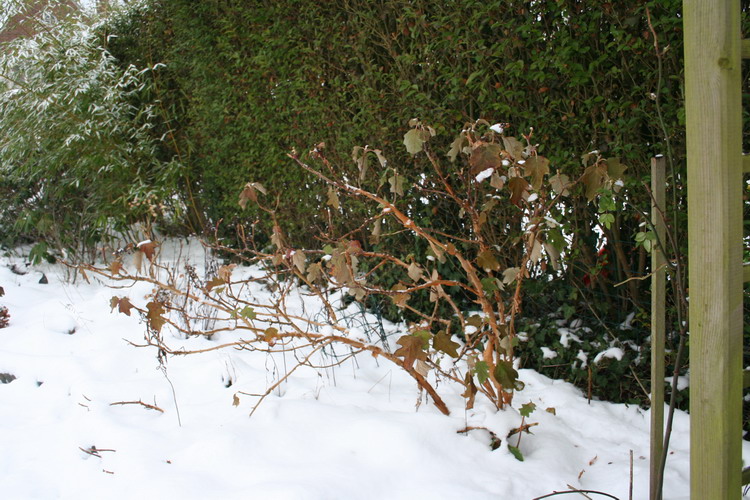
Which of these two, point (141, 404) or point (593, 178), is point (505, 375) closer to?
point (593, 178)

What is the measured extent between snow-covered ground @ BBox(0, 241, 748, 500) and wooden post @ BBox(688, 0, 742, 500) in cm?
74

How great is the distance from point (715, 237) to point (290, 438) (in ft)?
5.61

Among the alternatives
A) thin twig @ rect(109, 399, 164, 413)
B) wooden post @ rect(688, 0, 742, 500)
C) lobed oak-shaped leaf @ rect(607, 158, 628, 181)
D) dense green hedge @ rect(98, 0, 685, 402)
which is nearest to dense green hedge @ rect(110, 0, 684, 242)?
dense green hedge @ rect(98, 0, 685, 402)

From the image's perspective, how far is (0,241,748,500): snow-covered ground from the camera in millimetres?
2090

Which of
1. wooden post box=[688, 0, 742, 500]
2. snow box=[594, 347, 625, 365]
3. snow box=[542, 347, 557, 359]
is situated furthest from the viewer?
snow box=[542, 347, 557, 359]

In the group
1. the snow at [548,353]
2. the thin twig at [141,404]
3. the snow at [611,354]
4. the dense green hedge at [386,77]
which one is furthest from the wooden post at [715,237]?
the thin twig at [141,404]

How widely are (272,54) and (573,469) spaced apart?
3104 mm

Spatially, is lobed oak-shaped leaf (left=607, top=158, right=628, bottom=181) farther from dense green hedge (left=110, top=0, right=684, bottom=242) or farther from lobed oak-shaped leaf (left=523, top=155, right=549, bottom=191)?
dense green hedge (left=110, top=0, right=684, bottom=242)

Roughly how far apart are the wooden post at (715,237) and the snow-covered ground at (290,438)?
0.74 m

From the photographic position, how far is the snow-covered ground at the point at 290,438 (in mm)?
2090

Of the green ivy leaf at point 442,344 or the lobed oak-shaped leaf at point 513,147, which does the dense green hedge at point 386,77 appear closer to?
the lobed oak-shaped leaf at point 513,147

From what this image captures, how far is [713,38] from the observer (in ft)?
4.11

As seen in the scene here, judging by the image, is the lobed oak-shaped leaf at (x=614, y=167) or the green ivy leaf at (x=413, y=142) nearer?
the lobed oak-shaped leaf at (x=614, y=167)

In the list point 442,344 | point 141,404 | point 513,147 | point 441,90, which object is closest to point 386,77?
point 441,90
